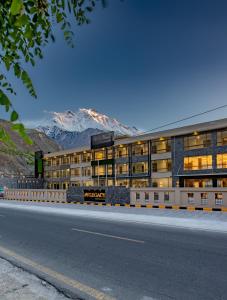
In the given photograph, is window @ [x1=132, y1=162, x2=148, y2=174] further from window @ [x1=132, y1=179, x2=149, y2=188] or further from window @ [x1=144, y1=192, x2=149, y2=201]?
window @ [x1=144, y1=192, x2=149, y2=201]

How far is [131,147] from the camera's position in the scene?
53.1 meters

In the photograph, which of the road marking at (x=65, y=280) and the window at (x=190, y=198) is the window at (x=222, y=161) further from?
the road marking at (x=65, y=280)

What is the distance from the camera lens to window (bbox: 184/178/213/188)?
132 ft

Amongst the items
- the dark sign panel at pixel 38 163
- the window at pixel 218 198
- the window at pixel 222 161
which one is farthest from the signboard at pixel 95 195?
the dark sign panel at pixel 38 163

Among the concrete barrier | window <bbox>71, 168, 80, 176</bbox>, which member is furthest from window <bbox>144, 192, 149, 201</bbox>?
window <bbox>71, 168, 80, 176</bbox>

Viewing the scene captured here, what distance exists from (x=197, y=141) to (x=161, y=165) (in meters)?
8.05

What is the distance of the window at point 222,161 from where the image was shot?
125 ft

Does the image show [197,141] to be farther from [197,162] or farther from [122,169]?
[122,169]

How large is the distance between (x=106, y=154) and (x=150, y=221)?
43965mm

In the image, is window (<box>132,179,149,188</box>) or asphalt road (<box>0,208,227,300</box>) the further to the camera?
window (<box>132,179,149,188</box>)

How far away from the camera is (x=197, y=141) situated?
41375mm

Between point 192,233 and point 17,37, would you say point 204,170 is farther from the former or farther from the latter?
point 17,37

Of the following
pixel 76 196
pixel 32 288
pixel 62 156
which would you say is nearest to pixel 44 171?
pixel 62 156

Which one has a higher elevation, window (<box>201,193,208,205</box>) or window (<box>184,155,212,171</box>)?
window (<box>184,155,212,171</box>)
